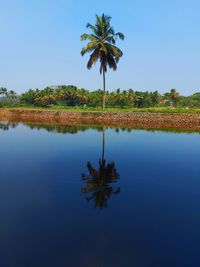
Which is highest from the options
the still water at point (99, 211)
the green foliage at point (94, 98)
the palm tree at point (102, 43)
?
the palm tree at point (102, 43)

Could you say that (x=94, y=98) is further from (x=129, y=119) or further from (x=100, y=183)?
(x=100, y=183)

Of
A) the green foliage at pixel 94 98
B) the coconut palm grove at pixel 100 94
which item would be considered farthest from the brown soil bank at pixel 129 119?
the green foliage at pixel 94 98

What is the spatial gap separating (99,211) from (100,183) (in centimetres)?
360

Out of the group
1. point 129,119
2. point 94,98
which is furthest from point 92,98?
point 129,119

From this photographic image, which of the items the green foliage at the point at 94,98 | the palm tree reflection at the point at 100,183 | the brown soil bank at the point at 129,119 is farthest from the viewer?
the green foliage at the point at 94,98

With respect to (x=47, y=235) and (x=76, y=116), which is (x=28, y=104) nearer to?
(x=76, y=116)

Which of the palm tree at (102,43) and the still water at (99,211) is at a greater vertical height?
the palm tree at (102,43)

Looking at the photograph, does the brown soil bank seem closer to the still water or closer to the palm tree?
the palm tree

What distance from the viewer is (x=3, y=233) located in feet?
26.1

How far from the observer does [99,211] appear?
31.8 feet

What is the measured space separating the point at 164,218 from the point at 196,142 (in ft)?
66.2

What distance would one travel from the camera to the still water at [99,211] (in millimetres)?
6949

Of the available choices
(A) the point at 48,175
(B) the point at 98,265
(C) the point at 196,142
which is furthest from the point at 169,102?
(B) the point at 98,265

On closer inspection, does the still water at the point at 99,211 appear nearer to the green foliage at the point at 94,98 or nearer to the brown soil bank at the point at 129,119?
the brown soil bank at the point at 129,119
